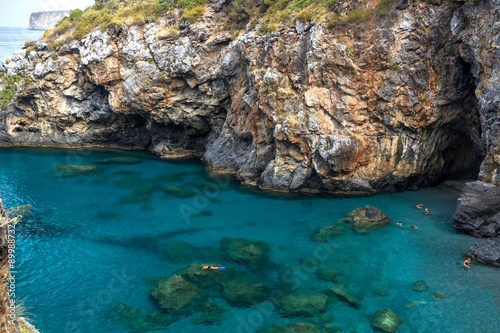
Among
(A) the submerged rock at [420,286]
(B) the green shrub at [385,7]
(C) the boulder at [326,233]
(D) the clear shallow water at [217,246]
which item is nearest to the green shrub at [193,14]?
(D) the clear shallow water at [217,246]

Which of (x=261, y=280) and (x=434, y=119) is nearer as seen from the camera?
(x=261, y=280)

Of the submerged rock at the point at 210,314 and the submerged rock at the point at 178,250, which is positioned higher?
the submerged rock at the point at 210,314

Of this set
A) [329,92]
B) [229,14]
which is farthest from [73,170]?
[329,92]

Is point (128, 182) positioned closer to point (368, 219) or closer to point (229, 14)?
point (229, 14)

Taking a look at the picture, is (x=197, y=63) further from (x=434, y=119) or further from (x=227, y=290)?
(x=227, y=290)

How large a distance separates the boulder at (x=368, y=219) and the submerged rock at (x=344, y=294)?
774 centimetres

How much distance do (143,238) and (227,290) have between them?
9.87m

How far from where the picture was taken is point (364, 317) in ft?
64.6

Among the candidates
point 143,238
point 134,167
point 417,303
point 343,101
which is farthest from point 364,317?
point 134,167

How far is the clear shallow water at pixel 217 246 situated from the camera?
19.8m

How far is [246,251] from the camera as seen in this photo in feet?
86.6

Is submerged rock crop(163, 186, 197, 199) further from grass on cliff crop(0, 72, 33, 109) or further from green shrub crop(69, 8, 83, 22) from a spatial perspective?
green shrub crop(69, 8, 83, 22)

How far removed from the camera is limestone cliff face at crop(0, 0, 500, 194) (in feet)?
104

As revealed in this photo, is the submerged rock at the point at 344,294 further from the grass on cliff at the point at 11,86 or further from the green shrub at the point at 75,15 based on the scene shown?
the green shrub at the point at 75,15
